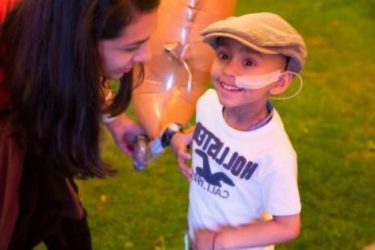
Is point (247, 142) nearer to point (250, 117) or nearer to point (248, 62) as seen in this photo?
point (250, 117)

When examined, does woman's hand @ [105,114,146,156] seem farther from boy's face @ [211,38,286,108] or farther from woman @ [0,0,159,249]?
boy's face @ [211,38,286,108]

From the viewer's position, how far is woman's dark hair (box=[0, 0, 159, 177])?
3.96 ft

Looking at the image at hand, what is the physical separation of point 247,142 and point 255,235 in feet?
0.63

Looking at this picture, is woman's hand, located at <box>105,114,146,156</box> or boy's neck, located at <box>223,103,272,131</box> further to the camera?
woman's hand, located at <box>105,114,146,156</box>

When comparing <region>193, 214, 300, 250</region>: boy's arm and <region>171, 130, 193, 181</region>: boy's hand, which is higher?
<region>171, 130, 193, 181</region>: boy's hand

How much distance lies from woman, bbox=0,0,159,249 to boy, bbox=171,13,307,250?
183 mm

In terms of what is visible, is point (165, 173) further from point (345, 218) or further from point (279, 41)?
point (279, 41)

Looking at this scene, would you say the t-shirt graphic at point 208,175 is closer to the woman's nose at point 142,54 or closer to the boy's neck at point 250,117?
the boy's neck at point 250,117

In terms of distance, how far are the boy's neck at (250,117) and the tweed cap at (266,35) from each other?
0.11 meters

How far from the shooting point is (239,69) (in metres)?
1.30

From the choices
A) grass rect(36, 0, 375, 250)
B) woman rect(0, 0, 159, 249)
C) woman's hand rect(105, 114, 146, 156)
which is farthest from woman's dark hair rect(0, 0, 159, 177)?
grass rect(36, 0, 375, 250)

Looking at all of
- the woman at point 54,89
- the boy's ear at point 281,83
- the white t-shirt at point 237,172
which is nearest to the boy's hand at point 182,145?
the white t-shirt at point 237,172

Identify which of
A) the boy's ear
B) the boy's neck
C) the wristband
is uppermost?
→ the boy's ear

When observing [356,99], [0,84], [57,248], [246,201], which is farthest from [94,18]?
[356,99]
